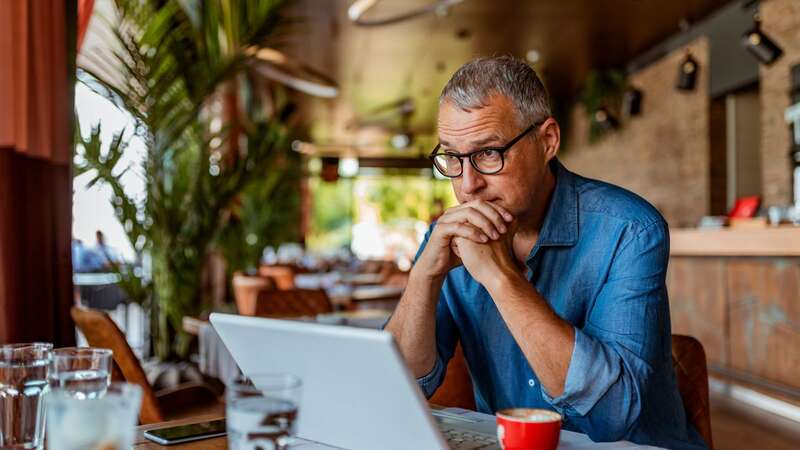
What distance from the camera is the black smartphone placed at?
1273 millimetres

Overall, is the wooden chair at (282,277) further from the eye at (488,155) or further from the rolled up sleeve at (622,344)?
the rolled up sleeve at (622,344)

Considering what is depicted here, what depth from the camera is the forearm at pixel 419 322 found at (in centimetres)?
164

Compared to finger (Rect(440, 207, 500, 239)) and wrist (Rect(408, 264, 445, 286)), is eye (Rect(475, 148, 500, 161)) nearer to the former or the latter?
finger (Rect(440, 207, 500, 239))

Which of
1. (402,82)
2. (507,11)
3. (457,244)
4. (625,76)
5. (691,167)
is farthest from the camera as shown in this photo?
(402,82)

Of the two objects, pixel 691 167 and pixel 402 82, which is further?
pixel 402 82

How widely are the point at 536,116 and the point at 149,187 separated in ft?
9.78

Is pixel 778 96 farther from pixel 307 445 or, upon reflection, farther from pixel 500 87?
pixel 307 445

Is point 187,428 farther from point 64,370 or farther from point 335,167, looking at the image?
point 335,167

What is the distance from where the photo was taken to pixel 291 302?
419cm

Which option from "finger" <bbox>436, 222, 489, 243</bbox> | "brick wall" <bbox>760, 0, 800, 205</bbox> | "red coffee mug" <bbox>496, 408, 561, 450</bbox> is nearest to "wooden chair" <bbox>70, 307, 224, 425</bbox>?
"finger" <bbox>436, 222, 489, 243</bbox>

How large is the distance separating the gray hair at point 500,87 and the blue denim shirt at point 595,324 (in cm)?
19

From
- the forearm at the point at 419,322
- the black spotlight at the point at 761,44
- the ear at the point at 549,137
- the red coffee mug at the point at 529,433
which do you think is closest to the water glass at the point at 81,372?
the red coffee mug at the point at 529,433

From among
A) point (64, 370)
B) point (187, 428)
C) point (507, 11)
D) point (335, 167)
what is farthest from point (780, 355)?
point (335, 167)

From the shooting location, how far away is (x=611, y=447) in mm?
1244
